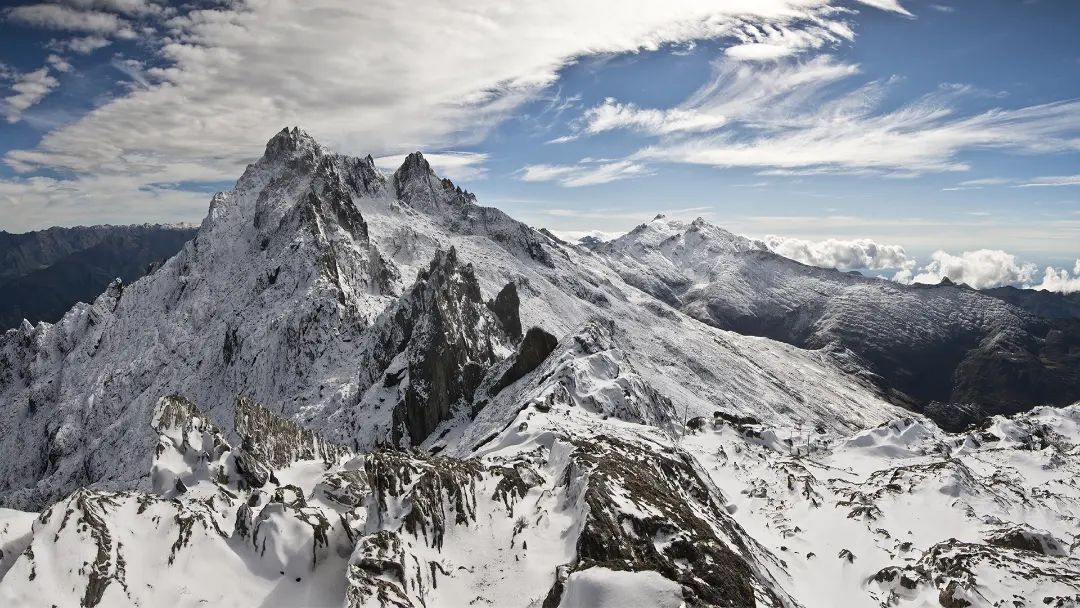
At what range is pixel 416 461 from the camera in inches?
1235

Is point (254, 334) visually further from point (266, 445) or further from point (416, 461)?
point (416, 461)

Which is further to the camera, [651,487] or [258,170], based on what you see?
[258,170]

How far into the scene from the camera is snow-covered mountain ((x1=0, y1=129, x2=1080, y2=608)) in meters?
23.5

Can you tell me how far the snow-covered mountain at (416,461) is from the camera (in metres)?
23.5

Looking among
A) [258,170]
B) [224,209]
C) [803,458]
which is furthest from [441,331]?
[258,170]

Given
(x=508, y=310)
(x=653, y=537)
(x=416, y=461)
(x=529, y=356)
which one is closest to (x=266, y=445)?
(x=416, y=461)

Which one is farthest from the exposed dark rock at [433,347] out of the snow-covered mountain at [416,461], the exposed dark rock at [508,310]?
the exposed dark rock at [508,310]

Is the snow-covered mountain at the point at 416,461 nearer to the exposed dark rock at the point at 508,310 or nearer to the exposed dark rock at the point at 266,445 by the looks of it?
the exposed dark rock at the point at 266,445

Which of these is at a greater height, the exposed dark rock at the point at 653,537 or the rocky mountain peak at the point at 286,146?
the rocky mountain peak at the point at 286,146

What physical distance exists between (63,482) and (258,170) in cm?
9797

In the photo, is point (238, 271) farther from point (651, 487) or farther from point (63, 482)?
point (651, 487)

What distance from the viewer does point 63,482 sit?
10931cm

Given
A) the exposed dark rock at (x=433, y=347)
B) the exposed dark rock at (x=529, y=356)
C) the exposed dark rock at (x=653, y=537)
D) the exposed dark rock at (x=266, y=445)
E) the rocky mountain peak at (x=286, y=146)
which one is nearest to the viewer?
the exposed dark rock at (x=653, y=537)

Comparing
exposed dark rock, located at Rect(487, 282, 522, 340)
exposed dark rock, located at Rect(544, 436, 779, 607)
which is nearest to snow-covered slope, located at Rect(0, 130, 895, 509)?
exposed dark rock, located at Rect(487, 282, 522, 340)
